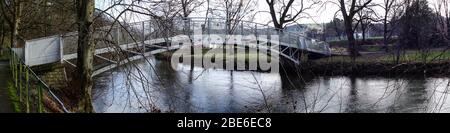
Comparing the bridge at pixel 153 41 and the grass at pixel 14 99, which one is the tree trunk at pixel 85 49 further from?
the grass at pixel 14 99

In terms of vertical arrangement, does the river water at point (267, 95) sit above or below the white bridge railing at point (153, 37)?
below

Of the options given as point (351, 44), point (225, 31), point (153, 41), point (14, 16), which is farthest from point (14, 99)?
point (351, 44)

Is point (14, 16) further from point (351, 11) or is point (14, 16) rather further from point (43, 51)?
point (351, 11)

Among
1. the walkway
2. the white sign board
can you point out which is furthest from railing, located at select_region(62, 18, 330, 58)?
the walkway

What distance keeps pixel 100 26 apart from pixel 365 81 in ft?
45.5

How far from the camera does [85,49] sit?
30.3 feet

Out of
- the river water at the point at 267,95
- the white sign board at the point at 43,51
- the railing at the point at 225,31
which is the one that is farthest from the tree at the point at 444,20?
the white sign board at the point at 43,51

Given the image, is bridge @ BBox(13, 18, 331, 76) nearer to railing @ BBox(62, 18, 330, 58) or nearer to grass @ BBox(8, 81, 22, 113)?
railing @ BBox(62, 18, 330, 58)

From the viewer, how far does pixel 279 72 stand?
2562 cm

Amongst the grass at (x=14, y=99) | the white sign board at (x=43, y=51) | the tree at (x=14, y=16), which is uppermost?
the tree at (x=14, y=16)

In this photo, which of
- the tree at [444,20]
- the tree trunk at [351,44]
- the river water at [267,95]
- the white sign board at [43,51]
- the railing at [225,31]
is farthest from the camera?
the tree trunk at [351,44]

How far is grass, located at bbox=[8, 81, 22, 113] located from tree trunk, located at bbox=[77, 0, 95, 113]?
1.14 metres

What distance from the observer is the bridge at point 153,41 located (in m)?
9.45
